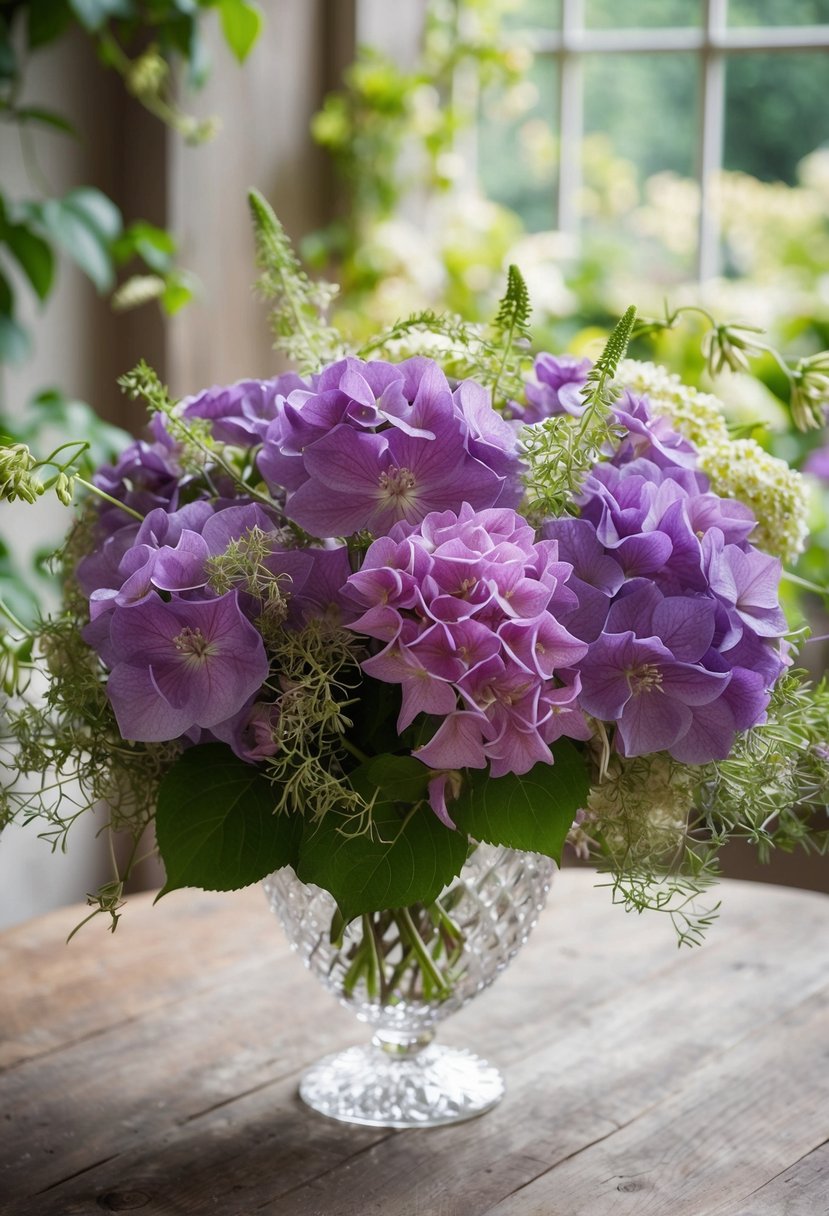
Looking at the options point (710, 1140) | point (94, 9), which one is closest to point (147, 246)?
point (94, 9)

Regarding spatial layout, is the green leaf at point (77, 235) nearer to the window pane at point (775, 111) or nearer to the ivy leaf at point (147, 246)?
the ivy leaf at point (147, 246)

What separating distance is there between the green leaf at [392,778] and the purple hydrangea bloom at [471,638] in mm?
56

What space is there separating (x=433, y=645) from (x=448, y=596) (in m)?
0.03

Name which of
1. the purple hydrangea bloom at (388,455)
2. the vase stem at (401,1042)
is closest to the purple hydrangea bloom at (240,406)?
the purple hydrangea bloom at (388,455)

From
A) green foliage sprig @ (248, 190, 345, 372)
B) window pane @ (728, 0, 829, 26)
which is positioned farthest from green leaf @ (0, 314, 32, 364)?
window pane @ (728, 0, 829, 26)

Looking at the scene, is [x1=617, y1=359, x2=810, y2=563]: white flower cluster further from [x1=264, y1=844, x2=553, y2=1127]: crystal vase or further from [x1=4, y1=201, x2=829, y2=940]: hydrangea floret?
[x1=264, y1=844, x2=553, y2=1127]: crystal vase

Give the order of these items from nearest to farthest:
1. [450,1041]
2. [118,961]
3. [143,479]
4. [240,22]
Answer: [143,479] < [450,1041] < [118,961] < [240,22]

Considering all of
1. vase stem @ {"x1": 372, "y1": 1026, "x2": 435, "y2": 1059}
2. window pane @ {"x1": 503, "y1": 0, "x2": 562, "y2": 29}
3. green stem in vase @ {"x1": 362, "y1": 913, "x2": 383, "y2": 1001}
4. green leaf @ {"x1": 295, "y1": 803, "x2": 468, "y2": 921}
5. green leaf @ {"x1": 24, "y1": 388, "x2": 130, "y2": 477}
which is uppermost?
window pane @ {"x1": 503, "y1": 0, "x2": 562, "y2": 29}

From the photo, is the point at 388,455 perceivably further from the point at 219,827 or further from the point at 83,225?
the point at 83,225

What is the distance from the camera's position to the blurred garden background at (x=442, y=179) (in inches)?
84.1

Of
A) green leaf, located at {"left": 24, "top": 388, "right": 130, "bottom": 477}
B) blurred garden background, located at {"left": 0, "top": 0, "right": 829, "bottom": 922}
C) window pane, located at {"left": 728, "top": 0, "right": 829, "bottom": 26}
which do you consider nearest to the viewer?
green leaf, located at {"left": 24, "top": 388, "right": 130, "bottom": 477}

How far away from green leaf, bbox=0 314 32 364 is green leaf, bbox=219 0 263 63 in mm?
440

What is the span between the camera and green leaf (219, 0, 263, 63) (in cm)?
179

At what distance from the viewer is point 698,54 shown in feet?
7.86
